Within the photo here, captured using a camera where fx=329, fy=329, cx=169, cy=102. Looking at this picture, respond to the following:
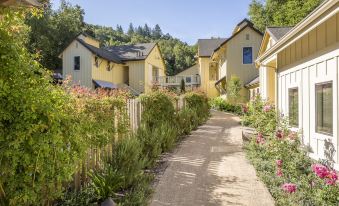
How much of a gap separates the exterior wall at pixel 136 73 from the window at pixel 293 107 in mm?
26804

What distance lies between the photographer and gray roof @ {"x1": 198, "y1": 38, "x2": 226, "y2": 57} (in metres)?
41.1

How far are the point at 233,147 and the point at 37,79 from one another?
8937 mm

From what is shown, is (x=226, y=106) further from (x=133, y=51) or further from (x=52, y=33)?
(x=52, y=33)

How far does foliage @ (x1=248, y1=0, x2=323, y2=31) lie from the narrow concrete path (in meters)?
25.9

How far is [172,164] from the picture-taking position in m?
8.76

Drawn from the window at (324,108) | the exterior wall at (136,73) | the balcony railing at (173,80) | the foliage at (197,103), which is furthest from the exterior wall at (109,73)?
the window at (324,108)

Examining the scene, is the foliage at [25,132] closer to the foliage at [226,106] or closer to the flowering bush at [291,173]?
the flowering bush at [291,173]

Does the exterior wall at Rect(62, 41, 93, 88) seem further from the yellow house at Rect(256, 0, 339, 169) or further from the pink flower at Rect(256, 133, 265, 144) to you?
the pink flower at Rect(256, 133, 265, 144)

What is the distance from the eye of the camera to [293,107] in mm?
9586

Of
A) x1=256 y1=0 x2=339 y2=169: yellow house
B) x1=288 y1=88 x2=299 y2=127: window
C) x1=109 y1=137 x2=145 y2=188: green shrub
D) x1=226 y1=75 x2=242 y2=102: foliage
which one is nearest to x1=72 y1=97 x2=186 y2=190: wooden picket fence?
x1=109 y1=137 x2=145 y2=188: green shrub

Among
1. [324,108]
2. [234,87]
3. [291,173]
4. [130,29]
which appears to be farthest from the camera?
[130,29]

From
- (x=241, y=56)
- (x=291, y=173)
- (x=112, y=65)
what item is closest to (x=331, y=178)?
(x=291, y=173)

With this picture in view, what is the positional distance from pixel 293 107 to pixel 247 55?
20.5 metres

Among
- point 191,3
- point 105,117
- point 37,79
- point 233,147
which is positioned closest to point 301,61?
point 233,147
